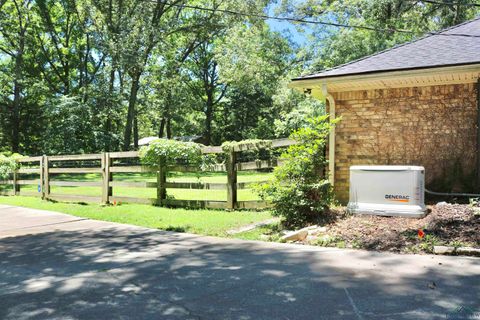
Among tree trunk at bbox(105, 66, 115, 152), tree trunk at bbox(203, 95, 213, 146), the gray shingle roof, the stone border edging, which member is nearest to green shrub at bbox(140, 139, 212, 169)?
the gray shingle roof

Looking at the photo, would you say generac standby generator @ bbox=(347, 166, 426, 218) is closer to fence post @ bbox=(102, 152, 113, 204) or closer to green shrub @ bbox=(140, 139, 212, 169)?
green shrub @ bbox=(140, 139, 212, 169)

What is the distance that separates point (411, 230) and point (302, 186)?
1.76 meters

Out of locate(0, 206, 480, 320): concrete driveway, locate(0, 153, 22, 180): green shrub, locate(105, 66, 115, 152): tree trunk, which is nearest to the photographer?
locate(0, 206, 480, 320): concrete driveway

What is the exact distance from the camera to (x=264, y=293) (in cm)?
371

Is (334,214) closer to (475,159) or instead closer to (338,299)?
(475,159)

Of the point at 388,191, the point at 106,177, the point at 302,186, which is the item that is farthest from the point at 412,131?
the point at 106,177

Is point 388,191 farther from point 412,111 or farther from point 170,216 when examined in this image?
point 170,216

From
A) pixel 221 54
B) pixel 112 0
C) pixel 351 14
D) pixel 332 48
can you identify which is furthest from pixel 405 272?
pixel 221 54

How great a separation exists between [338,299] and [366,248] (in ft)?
6.69

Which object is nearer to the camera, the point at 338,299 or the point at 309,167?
the point at 338,299

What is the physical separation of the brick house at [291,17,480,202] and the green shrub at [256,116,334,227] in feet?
4.30

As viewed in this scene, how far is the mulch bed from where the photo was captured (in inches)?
207

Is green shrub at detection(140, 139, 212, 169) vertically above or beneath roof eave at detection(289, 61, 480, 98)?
beneath

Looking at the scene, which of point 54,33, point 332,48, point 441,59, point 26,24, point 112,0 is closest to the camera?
point 441,59
